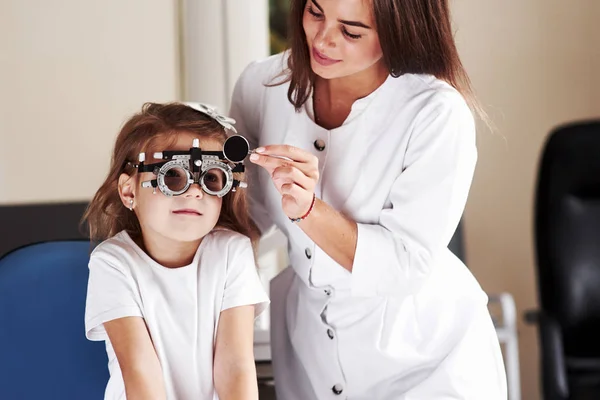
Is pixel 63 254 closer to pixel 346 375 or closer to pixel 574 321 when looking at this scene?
pixel 346 375

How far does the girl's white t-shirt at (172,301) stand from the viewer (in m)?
1.37

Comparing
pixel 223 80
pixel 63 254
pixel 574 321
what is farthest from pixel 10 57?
pixel 574 321

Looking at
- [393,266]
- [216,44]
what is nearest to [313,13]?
[393,266]

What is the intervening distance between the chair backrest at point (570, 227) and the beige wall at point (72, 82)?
52.7 inches

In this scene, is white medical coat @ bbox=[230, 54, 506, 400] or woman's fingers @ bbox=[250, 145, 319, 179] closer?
woman's fingers @ bbox=[250, 145, 319, 179]

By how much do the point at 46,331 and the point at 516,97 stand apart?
2346mm

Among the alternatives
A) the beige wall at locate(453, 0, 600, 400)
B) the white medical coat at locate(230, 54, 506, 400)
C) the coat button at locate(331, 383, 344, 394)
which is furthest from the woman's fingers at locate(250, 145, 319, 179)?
the beige wall at locate(453, 0, 600, 400)

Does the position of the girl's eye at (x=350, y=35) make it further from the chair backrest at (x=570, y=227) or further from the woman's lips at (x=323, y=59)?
the chair backrest at (x=570, y=227)

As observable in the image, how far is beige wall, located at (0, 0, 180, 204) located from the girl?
1.62 meters

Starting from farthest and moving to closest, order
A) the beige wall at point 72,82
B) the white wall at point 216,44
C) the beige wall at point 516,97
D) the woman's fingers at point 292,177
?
the beige wall at point 516,97 → the beige wall at point 72,82 → the white wall at point 216,44 → the woman's fingers at point 292,177

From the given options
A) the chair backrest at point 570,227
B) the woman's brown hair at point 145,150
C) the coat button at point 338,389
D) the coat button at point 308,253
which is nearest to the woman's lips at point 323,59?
the woman's brown hair at point 145,150

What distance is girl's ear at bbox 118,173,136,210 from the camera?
1.45 metres

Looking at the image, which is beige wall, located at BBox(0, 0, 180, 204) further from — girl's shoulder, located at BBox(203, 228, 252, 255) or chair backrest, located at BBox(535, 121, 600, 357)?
girl's shoulder, located at BBox(203, 228, 252, 255)

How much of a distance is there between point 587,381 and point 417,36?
152cm
